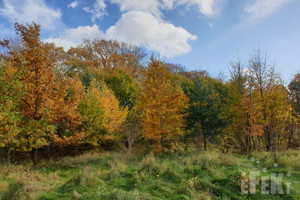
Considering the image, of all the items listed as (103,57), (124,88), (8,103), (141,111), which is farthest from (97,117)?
(103,57)

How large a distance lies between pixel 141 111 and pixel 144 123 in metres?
1.25

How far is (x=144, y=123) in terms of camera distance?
12.1 m

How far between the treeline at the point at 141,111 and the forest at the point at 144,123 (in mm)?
54

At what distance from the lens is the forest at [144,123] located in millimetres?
6883

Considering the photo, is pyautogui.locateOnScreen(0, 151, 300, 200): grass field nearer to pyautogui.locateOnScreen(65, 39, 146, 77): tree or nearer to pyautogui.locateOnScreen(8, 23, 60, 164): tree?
pyautogui.locateOnScreen(8, 23, 60, 164): tree

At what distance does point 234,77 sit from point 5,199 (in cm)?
1339

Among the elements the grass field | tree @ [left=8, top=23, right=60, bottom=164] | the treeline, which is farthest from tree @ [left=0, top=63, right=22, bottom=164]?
the grass field

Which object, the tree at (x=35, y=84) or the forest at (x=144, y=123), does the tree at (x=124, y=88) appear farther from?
the tree at (x=35, y=84)

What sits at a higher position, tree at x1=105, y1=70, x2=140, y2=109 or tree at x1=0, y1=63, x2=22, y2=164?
tree at x1=105, y1=70, x2=140, y2=109

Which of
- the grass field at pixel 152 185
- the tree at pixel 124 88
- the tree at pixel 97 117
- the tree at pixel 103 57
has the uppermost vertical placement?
the tree at pixel 103 57

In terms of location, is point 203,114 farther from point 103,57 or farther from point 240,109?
point 103,57

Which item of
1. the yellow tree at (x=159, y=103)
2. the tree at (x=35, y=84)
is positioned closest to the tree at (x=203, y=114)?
the yellow tree at (x=159, y=103)

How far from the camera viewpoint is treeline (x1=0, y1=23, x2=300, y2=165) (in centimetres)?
874

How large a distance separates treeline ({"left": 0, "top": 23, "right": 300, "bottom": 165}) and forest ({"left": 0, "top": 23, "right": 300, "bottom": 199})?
0.05m
